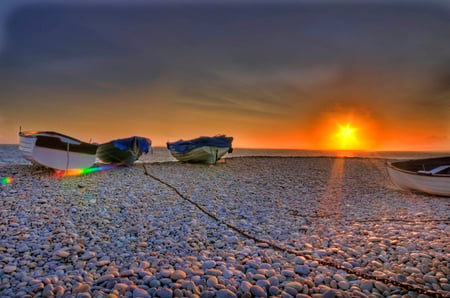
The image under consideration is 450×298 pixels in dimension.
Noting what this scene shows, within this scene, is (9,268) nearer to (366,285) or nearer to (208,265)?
(208,265)

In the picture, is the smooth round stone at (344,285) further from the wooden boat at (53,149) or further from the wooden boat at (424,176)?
the wooden boat at (53,149)

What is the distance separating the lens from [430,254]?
4680 mm

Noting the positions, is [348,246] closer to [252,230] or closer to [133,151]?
[252,230]

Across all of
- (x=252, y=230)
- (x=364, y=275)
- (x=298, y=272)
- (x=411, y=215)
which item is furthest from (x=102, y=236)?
(x=411, y=215)

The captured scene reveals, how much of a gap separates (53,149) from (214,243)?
35.6 feet

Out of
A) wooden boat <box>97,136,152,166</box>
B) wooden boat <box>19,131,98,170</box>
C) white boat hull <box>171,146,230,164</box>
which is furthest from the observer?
white boat hull <box>171,146,230,164</box>

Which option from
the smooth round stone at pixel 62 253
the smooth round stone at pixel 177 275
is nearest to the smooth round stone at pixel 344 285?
the smooth round stone at pixel 177 275

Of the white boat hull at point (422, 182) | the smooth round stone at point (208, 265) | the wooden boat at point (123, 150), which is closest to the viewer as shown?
the smooth round stone at point (208, 265)

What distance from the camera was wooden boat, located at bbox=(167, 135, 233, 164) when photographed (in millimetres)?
18609

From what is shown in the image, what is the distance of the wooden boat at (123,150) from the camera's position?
16.9 meters

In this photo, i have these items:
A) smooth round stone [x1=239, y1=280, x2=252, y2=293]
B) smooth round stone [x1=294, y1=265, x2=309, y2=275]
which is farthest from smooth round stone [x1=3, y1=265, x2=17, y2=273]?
smooth round stone [x1=294, y1=265, x2=309, y2=275]

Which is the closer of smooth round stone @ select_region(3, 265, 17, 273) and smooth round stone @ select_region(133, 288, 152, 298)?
smooth round stone @ select_region(133, 288, 152, 298)

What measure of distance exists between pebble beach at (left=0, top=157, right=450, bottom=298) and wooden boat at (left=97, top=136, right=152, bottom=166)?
6227mm

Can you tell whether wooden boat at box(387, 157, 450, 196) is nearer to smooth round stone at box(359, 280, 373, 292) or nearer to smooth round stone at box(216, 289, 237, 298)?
smooth round stone at box(359, 280, 373, 292)
